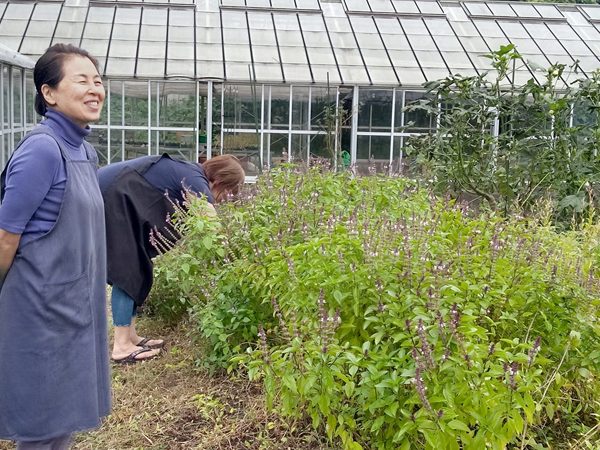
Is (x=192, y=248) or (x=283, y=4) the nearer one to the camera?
(x=192, y=248)

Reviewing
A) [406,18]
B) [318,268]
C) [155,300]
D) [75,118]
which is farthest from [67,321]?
[406,18]

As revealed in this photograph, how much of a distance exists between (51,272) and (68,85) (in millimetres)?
580

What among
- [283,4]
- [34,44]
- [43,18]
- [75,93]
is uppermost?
[283,4]

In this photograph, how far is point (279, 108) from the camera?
12.9 metres

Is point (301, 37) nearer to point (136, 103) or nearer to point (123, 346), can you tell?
point (136, 103)

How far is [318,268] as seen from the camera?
2.65 metres

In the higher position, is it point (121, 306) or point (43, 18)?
point (43, 18)

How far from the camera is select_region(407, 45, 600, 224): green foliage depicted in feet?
19.4

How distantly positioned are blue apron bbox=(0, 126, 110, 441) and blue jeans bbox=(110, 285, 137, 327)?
1.70 meters

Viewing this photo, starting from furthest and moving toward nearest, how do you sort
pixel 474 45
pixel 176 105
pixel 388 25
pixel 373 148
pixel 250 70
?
pixel 388 25
pixel 474 45
pixel 373 148
pixel 176 105
pixel 250 70

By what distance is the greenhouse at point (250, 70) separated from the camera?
12586mm

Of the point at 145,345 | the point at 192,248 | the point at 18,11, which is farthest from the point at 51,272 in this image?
the point at 18,11

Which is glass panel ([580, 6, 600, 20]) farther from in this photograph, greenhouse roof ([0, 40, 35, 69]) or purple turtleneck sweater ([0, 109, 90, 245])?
purple turtleneck sweater ([0, 109, 90, 245])

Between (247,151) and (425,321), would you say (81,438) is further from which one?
(247,151)
